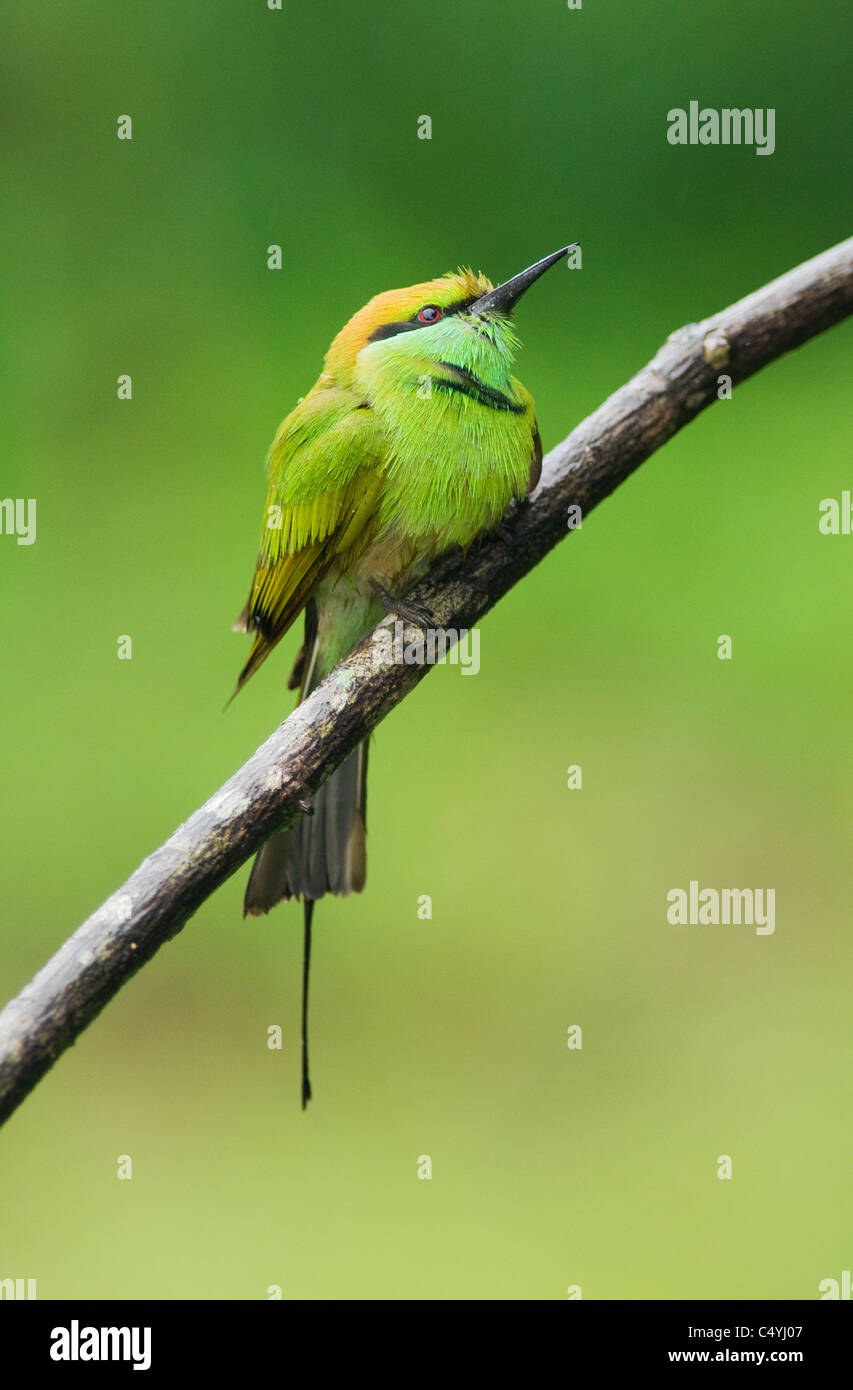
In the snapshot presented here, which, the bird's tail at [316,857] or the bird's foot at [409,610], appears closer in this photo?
the bird's foot at [409,610]

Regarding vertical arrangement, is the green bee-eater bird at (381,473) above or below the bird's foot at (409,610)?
above

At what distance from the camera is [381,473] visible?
1.94 meters

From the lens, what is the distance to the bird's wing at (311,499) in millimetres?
1941

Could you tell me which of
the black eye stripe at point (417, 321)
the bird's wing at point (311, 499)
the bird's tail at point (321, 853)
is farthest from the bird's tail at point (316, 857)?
the black eye stripe at point (417, 321)

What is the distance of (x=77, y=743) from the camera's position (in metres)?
3.51

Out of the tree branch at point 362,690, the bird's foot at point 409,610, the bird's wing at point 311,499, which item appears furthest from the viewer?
the bird's wing at point 311,499

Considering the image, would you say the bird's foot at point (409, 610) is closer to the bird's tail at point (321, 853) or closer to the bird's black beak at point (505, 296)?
the bird's tail at point (321, 853)

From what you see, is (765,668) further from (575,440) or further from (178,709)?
(575,440)

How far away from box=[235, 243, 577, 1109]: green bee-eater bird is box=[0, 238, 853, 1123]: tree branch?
93mm

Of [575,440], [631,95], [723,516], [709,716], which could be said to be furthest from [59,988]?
[631,95]

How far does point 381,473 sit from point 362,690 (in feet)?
1.45

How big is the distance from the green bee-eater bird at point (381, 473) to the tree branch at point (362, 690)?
0.30ft

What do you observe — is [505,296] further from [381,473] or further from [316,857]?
[316,857]
